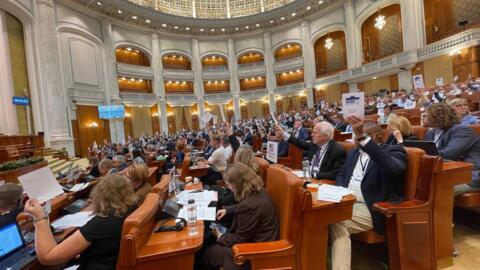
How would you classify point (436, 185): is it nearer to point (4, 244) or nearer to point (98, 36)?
point (4, 244)

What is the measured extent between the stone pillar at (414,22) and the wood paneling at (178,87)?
51.3 feet

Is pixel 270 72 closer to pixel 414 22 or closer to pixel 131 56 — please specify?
pixel 414 22

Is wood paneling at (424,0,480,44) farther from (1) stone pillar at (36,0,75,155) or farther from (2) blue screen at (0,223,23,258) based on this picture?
(1) stone pillar at (36,0,75,155)

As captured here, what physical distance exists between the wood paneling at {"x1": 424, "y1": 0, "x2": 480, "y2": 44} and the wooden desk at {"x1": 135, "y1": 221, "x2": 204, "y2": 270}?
17457mm

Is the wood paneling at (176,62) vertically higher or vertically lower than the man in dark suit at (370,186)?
higher

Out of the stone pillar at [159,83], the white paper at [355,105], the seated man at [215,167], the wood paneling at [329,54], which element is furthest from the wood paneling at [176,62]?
the white paper at [355,105]

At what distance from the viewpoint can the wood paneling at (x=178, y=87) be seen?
70.7 feet

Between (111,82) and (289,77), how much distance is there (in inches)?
541

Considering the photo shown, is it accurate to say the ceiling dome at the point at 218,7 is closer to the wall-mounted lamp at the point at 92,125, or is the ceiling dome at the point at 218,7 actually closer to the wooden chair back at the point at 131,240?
the wall-mounted lamp at the point at 92,125

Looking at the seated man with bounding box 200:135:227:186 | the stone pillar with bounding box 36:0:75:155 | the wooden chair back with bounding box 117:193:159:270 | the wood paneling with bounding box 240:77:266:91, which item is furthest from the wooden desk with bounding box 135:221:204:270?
the wood paneling with bounding box 240:77:266:91

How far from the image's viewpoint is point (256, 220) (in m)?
1.89

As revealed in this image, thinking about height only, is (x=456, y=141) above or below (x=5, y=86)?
below

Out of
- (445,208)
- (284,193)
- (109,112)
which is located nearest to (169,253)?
(284,193)

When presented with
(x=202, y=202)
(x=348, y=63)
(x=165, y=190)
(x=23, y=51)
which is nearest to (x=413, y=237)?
(x=202, y=202)
